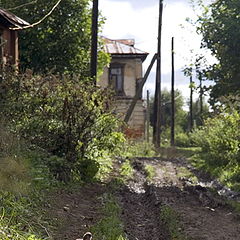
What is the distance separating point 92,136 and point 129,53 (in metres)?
27.0

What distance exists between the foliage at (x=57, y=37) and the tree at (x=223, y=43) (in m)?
12.4

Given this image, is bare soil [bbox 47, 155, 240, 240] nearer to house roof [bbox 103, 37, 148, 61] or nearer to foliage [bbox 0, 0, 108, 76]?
foliage [bbox 0, 0, 108, 76]

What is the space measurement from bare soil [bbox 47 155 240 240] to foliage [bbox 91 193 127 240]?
15 cm

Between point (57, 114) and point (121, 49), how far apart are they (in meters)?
28.7

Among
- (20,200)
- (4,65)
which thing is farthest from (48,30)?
(20,200)

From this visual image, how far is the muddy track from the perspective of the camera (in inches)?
367

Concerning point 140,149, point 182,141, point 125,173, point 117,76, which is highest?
point 117,76

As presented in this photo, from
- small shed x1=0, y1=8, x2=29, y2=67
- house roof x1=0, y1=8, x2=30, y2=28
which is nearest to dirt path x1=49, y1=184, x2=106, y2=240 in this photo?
small shed x1=0, y1=8, x2=29, y2=67

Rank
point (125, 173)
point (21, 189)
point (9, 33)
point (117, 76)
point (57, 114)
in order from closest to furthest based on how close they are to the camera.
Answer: point (21, 189) → point (57, 114) → point (125, 173) → point (9, 33) → point (117, 76)

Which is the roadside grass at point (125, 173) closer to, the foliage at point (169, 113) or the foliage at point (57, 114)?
the foliage at point (57, 114)

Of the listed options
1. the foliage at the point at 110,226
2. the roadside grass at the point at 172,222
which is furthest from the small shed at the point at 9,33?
the roadside grass at the point at 172,222

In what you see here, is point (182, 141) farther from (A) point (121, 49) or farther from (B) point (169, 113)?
(B) point (169, 113)

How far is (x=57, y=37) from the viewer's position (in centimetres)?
2988

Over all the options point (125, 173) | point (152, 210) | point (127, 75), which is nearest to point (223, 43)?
point (125, 173)
